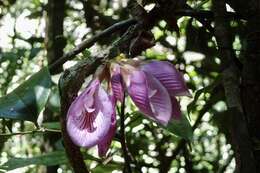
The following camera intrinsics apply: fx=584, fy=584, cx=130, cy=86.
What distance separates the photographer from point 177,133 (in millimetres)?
689

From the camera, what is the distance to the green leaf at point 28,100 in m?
0.66

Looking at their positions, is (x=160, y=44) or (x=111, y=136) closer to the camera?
(x=111, y=136)

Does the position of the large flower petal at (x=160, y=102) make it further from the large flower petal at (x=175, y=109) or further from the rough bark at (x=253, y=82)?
the rough bark at (x=253, y=82)

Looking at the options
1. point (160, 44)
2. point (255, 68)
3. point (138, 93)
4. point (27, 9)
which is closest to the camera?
point (138, 93)

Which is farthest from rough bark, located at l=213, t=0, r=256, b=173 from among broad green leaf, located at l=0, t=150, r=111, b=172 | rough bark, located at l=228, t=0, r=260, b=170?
broad green leaf, located at l=0, t=150, r=111, b=172

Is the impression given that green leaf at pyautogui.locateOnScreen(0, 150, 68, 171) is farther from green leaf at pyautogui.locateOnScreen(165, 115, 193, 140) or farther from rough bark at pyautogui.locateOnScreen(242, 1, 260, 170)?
rough bark at pyautogui.locateOnScreen(242, 1, 260, 170)

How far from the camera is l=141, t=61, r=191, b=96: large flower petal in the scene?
0.46 metres

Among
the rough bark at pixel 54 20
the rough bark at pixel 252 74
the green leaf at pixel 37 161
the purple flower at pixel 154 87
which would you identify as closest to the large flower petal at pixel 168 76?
the purple flower at pixel 154 87

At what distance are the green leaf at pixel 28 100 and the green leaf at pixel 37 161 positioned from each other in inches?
4.5

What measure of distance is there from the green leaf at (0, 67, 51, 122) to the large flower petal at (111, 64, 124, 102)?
0.69 feet

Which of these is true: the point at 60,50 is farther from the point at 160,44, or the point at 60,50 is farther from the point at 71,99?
the point at 71,99

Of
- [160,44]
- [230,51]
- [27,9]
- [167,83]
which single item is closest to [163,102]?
[167,83]

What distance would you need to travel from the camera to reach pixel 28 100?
0.67 m

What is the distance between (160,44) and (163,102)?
0.77 metres
